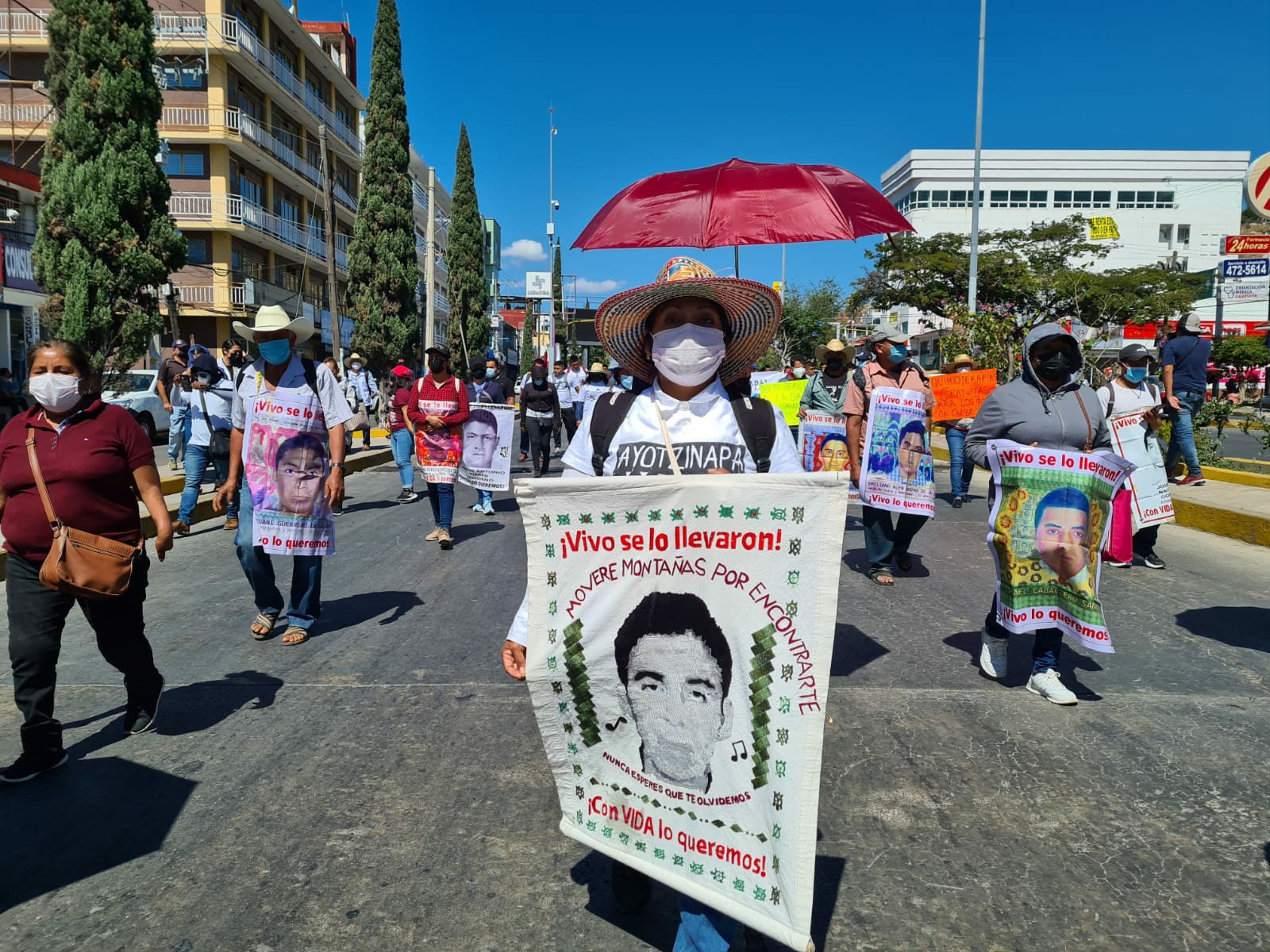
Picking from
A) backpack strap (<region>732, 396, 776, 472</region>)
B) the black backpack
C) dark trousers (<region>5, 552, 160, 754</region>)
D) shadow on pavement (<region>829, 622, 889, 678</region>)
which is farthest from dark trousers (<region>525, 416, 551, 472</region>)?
backpack strap (<region>732, 396, 776, 472</region>)

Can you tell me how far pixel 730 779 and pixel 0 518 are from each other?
11.1ft

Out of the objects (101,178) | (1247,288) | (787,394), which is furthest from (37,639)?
(101,178)

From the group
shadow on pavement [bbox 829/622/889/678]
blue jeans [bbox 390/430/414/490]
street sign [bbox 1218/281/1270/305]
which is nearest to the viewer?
shadow on pavement [bbox 829/622/889/678]

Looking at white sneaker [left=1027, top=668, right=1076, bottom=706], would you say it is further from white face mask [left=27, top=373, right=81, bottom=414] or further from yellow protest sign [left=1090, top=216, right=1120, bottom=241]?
yellow protest sign [left=1090, top=216, right=1120, bottom=241]

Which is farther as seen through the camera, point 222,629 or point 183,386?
point 183,386

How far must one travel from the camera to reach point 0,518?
13.0ft

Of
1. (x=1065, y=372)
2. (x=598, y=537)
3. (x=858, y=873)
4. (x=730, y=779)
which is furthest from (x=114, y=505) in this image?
(x=1065, y=372)

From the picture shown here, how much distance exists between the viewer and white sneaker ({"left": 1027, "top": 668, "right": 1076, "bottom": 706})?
4.51 m

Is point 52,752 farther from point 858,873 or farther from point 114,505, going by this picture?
point 858,873

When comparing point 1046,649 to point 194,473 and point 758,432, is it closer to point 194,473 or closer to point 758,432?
point 758,432

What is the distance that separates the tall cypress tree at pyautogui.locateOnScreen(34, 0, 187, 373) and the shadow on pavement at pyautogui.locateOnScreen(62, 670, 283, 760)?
15.3 meters

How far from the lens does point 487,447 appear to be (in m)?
10.3

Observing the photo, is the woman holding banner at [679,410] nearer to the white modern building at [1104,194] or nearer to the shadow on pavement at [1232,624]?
the shadow on pavement at [1232,624]

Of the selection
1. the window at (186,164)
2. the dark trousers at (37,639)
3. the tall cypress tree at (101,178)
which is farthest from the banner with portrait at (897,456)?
the window at (186,164)
